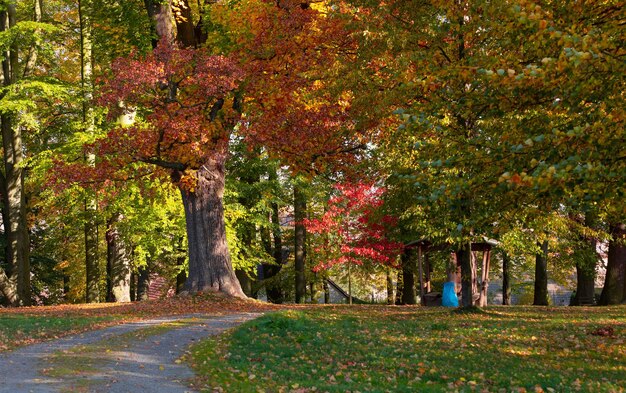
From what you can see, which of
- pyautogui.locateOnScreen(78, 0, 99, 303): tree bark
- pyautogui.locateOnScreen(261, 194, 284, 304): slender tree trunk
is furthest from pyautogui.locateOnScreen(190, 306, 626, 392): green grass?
pyautogui.locateOnScreen(261, 194, 284, 304): slender tree trunk

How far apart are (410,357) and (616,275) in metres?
20.1

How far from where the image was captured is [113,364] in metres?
10.3

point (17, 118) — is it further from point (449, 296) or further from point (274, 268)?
point (274, 268)

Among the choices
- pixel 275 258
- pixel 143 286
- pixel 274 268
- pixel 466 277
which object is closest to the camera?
pixel 466 277

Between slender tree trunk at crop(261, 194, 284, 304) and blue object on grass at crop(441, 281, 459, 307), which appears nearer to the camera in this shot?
blue object on grass at crop(441, 281, 459, 307)

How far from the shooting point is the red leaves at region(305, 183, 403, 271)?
30.8 metres

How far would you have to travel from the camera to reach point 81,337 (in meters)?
13.4

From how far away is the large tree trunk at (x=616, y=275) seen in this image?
2858 cm

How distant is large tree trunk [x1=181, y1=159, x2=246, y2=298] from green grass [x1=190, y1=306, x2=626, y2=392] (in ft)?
19.5

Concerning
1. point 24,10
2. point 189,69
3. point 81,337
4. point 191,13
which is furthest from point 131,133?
point 24,10

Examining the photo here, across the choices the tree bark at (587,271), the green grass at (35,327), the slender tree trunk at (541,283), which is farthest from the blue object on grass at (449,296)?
the green grass at (35,327)

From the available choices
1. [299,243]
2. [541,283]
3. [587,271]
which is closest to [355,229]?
[299,243]

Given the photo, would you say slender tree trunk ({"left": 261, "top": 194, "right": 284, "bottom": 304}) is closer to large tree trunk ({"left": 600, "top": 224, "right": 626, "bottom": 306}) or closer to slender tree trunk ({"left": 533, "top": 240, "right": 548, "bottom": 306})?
slender tree trunk ({"left": 533, "top": 240, "right": 548, "bottom": 306})

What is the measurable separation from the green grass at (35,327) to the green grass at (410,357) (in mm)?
3382
